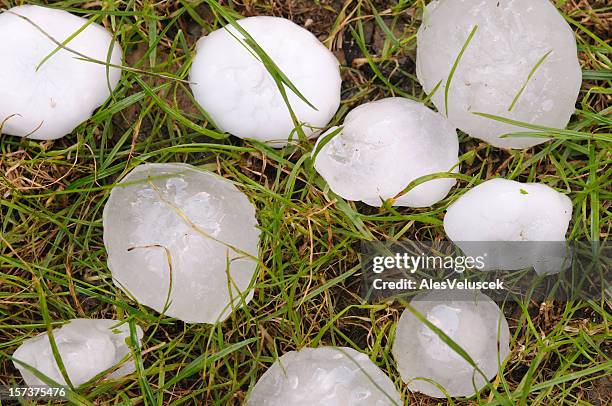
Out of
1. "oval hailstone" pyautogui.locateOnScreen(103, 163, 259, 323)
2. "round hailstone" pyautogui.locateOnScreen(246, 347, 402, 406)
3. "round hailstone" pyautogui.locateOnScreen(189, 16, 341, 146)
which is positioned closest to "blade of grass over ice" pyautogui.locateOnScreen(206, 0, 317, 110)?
"round hailstone" pyautogui.locateOnScreen(189, 16, 341, 146)

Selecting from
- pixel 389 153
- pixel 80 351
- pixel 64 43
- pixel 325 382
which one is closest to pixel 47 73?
pixel 64 43

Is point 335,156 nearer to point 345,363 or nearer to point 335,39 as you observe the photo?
point 335,39

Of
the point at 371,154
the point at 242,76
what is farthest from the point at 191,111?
the point at 371,154

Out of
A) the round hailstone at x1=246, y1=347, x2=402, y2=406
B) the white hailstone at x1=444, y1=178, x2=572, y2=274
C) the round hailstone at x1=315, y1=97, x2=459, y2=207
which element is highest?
the round hailstone at x1=315, y1=97, x2=459, y2=207

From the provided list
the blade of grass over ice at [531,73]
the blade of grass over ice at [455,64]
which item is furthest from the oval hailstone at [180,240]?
the blade of grass over ice at [531,73]

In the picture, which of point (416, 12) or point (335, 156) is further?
point (416, 12)

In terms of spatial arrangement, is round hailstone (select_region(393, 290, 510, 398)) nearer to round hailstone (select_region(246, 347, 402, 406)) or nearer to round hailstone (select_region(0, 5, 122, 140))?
round hailstone (select_region(246, 347, 402, 406))

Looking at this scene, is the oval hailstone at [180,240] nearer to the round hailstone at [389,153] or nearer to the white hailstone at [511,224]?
the round hailstone at [389,153]
